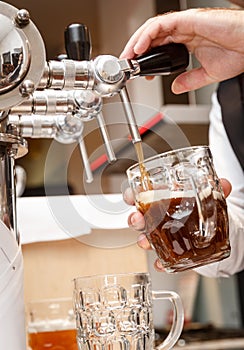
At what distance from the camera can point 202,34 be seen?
715 mm

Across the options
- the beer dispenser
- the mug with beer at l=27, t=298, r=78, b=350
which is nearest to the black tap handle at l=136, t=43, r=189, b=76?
the beer dispenser

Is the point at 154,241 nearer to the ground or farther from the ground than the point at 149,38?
nearer to the ground

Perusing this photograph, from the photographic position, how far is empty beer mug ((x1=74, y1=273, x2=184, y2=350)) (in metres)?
0.54

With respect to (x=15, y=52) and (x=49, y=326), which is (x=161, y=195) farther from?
(x=49, y=326)

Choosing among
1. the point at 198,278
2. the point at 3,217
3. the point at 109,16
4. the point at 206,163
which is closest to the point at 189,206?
the point at 206,163

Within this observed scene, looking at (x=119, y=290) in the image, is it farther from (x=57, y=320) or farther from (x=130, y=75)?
(x=57, y=320)

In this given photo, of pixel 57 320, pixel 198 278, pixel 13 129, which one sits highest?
pixel 13 129

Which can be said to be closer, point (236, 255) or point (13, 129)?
point (13, 129)

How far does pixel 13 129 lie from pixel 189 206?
15 cm

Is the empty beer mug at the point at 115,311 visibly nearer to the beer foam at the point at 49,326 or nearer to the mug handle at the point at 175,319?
the mug handle at the point at 175,319

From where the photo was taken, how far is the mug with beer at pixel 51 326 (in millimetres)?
795

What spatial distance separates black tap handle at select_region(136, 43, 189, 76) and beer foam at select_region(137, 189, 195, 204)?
103mm

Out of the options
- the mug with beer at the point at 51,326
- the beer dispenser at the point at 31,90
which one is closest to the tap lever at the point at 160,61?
the beer dispenser at the point at 31,90

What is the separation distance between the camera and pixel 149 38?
0.71 metres
